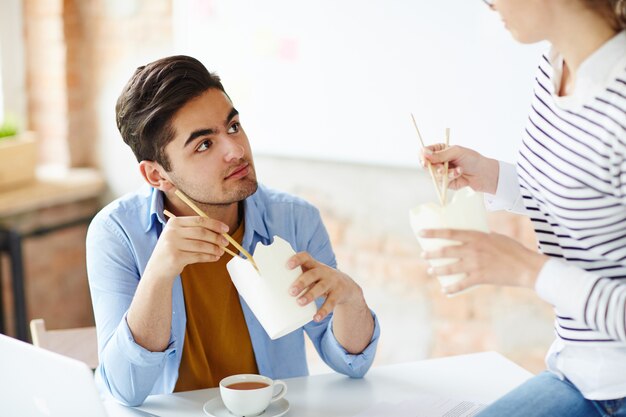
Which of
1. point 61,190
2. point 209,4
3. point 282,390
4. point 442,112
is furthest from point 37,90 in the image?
point 282,390

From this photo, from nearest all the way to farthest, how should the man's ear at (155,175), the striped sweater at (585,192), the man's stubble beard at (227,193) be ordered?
1. the striped sweater at (585,192)
2. the man's stubble beard at (227,193)
3. the man's ear at (155,175)

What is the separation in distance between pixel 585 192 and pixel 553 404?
13.1 inches

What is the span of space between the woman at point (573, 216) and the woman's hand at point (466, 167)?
3.6 inches

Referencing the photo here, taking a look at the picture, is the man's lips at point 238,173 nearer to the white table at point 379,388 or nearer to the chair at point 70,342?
the white table at point 379,388

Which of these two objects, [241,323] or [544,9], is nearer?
[544,9]

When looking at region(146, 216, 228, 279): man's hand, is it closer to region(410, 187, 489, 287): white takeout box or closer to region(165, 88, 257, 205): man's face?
region(165, 88, 257, 205): man's face

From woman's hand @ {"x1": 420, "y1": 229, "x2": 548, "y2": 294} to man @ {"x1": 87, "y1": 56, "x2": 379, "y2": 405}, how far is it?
1.49ft

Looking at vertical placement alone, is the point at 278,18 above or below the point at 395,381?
above

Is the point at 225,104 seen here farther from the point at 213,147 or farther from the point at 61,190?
the point at 61,190

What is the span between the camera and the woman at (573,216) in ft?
4.05

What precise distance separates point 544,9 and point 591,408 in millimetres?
602

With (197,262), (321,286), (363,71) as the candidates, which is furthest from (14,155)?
(321,286)

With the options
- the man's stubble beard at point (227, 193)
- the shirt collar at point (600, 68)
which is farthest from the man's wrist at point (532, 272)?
the man's stubble beard at point (227, 193)

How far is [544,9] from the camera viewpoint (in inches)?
49.8
